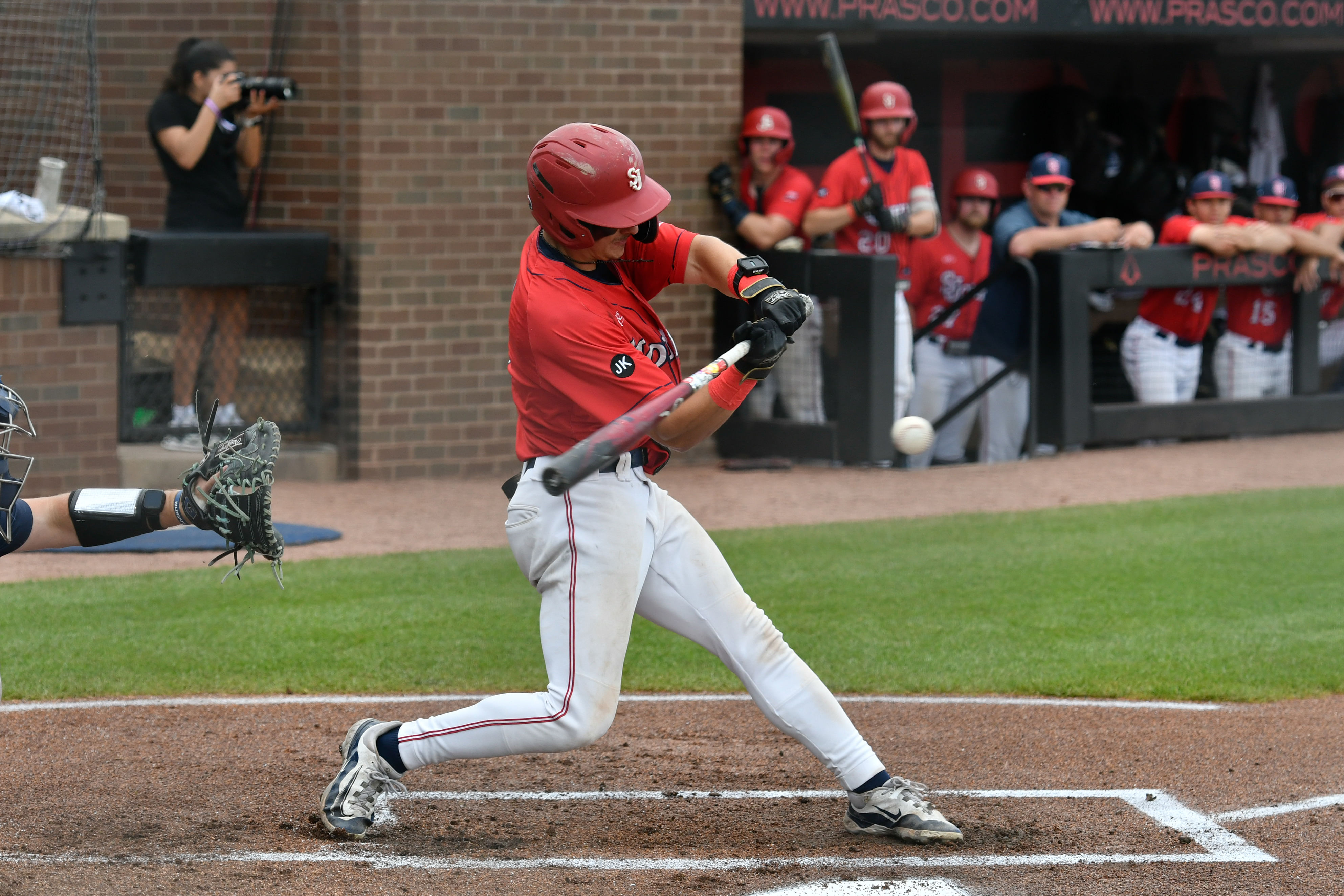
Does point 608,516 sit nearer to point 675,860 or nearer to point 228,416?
point 675,860

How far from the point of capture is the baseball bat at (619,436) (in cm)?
360

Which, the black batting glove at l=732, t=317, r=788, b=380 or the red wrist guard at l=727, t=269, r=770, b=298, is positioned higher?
the red wrist guard at l=727, t=269, r=770, b=298

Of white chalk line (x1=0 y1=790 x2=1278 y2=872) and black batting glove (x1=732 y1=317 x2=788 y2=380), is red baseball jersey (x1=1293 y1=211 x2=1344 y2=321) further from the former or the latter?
black batting glove (x1=732 y1=317 x2=788 y2=380)

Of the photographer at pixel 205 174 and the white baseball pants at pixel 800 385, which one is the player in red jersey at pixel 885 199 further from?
the photographer at pixel 205 174

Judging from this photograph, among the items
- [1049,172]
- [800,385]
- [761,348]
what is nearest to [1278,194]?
[1049,172]

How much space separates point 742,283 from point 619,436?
669 millimetres

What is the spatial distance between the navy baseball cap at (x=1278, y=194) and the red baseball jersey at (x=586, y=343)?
26.9 feet

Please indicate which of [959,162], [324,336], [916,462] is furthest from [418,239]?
[959,162]

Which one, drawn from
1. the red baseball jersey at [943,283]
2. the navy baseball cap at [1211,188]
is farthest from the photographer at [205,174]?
the navy baseball cap at [1211,188]

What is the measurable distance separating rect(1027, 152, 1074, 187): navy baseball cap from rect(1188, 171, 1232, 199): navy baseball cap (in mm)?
1149

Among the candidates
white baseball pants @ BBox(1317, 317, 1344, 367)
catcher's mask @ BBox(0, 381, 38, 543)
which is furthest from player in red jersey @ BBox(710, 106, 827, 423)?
catcher's mask @ BBox(0, 381, 38, 543)

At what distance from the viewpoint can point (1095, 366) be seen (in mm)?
11680

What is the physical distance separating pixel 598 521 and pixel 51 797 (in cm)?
185

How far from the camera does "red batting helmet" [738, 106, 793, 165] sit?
34.3 feet
